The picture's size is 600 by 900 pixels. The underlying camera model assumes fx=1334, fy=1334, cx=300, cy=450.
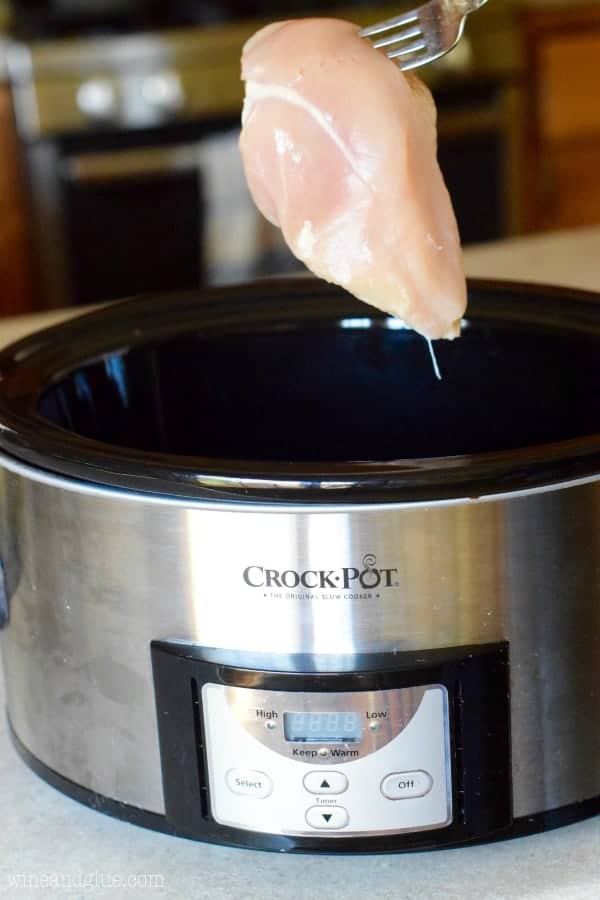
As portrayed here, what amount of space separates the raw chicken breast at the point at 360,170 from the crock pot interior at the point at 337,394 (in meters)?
0.19

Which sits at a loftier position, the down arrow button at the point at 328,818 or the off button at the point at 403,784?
the off button at the point at 403,784

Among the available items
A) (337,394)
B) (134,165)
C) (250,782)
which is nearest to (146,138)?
(134,165)

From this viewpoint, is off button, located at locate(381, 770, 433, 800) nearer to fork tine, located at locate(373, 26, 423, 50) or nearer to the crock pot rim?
the crock pot rim

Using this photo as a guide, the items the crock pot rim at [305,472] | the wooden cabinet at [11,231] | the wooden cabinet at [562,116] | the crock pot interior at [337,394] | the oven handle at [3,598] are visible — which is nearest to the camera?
the crock pot rim at [305,472]

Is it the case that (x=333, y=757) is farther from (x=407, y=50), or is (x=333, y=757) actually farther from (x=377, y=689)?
(x=407, y=50)

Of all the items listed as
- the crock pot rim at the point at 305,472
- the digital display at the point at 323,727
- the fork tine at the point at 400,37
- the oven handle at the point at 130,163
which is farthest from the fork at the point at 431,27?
the oven handle at the point at 130,163

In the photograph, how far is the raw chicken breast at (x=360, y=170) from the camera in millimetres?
564

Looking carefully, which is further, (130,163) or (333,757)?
(130,163)

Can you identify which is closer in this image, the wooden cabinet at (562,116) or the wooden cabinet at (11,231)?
the wooden cabinet at (11,231)

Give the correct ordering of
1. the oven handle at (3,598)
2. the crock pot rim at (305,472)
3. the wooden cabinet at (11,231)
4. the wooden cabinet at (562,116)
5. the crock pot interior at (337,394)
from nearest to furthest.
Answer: the crock pot rim at (305,472) < the oven handle at (3,598) < the crock pot interior at (337,394) < the wooden cabinet at (11,231) < the wooden cabinet at (562,116)

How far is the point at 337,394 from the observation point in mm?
801

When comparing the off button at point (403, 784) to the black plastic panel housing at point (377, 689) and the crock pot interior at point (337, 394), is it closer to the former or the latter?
the black plastic panel housing at point (377, 689)

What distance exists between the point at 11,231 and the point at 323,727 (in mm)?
2148

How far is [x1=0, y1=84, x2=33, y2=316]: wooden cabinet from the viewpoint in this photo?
2.50 m
